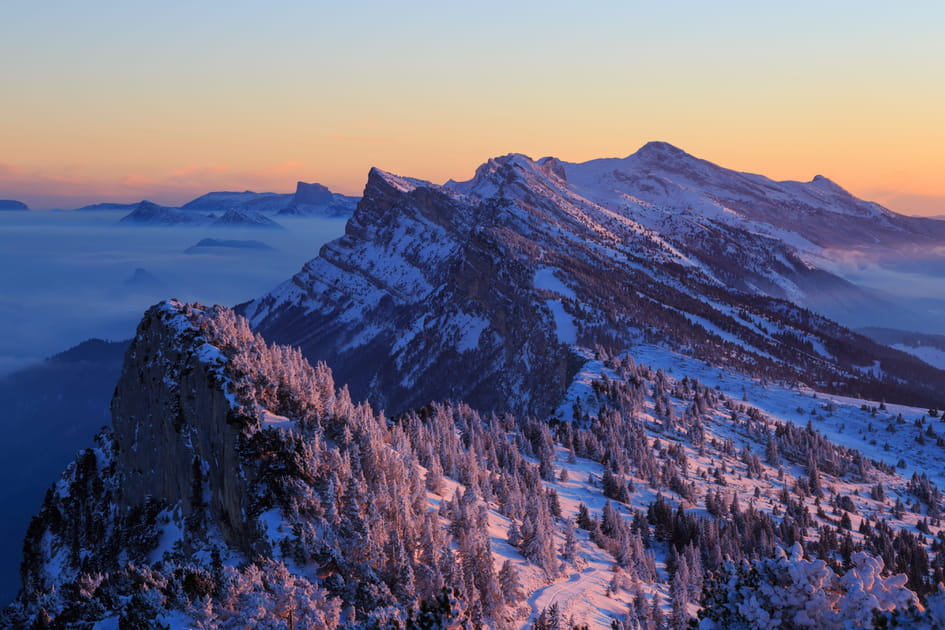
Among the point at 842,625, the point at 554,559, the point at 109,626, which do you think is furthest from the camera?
the point at 554,559

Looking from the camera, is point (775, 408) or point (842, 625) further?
point (775, 408)

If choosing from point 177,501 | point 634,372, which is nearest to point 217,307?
point 177,501

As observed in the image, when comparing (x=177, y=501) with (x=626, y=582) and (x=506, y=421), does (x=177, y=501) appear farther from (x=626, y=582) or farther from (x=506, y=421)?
(x=506, y=421)

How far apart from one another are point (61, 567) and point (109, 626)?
135 ft

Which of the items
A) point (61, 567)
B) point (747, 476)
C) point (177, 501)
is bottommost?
point (61, 567)

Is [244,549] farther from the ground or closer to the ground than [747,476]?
farther from the ground

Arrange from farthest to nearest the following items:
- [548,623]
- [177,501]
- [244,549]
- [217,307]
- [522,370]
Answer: [522,370], [217,307], [177,501], [244,549], [548,623]

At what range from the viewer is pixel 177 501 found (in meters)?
52.4

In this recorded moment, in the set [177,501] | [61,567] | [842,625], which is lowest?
[61,567]

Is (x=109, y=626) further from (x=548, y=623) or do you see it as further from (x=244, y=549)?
(x=548, y=623)

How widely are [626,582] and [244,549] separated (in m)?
25.6

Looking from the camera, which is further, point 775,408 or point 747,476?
point 775,408

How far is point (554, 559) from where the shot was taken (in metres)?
48.5

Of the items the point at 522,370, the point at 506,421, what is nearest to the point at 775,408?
the point at 506,421
